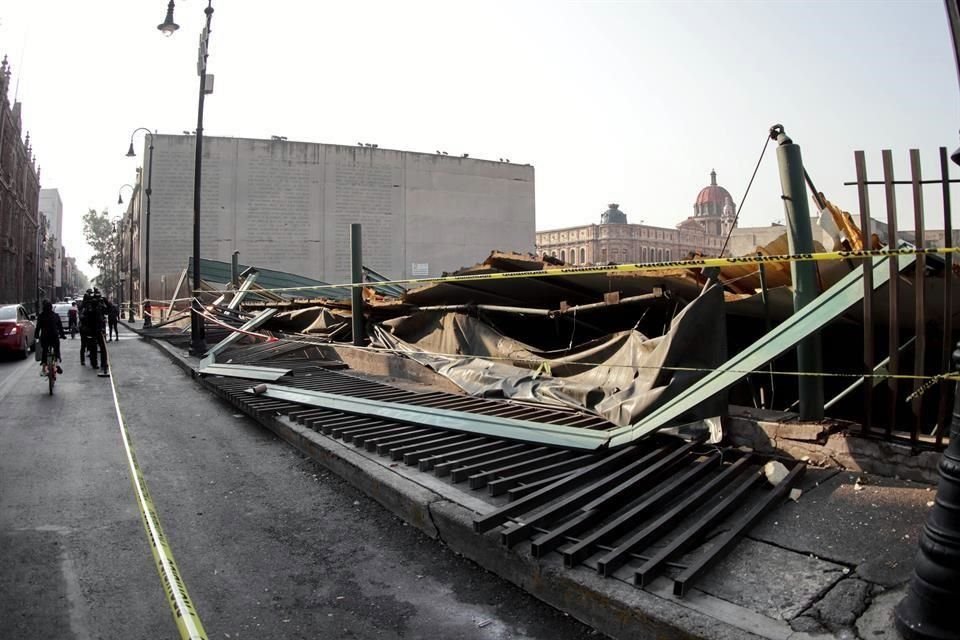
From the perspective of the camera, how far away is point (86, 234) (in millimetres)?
92375

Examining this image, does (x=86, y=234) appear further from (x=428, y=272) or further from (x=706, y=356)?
(x=706, y=356)

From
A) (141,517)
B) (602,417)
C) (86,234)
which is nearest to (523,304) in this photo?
(602,417)

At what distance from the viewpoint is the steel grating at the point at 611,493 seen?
3354 millimetres

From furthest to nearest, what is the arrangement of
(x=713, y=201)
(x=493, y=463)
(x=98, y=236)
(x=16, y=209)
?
(x=713, y=201) < (x=98, y=236) < (x=16, y=209) < (x=493, y=463)

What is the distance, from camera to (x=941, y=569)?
2.40 m

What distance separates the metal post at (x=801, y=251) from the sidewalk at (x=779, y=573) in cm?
63

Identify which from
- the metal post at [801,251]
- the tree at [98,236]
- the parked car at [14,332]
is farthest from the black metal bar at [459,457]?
the tree at [98,236]

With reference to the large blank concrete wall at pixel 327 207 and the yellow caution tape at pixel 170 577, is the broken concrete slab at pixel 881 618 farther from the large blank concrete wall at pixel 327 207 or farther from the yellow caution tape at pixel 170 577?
the large blank concrete wall at pixel 327 207

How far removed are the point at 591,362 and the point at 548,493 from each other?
9.95 feet

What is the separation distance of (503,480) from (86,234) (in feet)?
348

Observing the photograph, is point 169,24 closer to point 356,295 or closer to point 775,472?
point 356,295

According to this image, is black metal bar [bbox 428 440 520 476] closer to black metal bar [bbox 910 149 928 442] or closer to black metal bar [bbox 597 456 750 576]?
black metal bar [bbox 597 456 750 576]

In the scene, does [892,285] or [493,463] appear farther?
[493,463]

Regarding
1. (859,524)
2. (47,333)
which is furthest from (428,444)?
(47,333)
